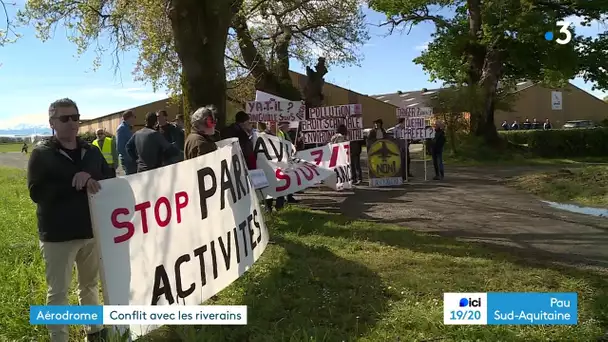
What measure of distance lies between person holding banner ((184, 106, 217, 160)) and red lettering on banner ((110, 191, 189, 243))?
6.14 ft

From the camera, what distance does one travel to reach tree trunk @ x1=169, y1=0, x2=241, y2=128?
8.63 m

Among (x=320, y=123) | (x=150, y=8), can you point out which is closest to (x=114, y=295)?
(x=320, y=123)

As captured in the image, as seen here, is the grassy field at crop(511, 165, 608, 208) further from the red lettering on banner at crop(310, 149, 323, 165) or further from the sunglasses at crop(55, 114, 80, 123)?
the sunglasses at crop(55, 114, 80, 123)

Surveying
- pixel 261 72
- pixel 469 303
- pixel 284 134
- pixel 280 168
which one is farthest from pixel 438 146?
pixel 469 303

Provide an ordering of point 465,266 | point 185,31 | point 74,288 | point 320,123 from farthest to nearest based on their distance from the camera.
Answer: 1. point 320,123
2. point 185,31
3. point 465,266
4. point 74,288

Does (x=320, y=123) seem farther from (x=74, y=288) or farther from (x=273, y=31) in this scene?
(x=273, y=31)

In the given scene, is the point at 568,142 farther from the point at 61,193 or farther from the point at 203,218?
the point at 61,193

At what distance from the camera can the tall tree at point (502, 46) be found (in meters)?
24.3

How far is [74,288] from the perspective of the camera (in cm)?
557

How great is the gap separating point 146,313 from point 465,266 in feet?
12.0

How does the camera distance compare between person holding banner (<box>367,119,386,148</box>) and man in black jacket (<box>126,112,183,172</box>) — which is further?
person holding banner (<box>367,119,386,148</box>)

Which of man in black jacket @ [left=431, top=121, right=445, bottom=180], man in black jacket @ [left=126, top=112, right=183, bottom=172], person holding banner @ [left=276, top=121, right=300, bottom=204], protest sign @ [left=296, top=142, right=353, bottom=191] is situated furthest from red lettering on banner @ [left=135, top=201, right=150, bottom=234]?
man in black jacket @ [left=431, top=121, right=445, bottom=180]

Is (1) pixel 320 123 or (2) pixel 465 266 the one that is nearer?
(2) pixel 465 266

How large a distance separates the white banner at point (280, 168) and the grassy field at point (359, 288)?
1983 millimetres
